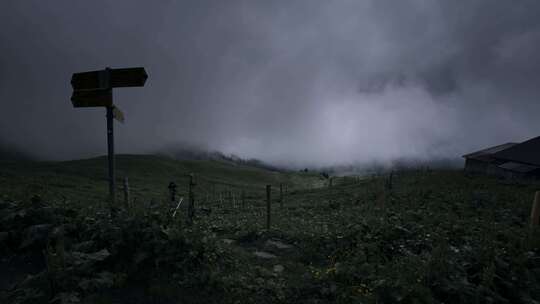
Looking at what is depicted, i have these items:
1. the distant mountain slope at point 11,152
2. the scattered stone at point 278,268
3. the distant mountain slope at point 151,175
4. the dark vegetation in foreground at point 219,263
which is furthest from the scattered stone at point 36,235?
the distant mountain slope at point 11,152

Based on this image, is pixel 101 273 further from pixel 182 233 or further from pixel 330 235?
pixel 330 235

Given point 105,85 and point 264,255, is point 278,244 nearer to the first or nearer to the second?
point 264,255

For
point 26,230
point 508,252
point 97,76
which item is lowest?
point 508,252

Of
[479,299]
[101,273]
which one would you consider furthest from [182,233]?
[479,299]

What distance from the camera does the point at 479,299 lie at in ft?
13.1

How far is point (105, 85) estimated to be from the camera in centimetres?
629

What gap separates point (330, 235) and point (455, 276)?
285cm

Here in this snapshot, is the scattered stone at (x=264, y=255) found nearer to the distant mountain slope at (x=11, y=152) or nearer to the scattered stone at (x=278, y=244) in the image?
the scattered stone at (x=278, y=244)

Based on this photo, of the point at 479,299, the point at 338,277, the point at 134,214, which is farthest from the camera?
the point at 134,214

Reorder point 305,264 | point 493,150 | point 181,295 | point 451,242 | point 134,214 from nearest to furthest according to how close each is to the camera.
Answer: point 181,295, point 134,214, point 305,264, point 451,242, point 493,150

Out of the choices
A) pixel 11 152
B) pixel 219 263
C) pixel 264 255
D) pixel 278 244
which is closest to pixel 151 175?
pixel 278 244

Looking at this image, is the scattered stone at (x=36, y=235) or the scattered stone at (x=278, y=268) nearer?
the scattered stone at (x=36, y=235)

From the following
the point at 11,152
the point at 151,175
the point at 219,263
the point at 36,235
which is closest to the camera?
the point at 219,263

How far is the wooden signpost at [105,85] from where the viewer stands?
6219 millimetres
